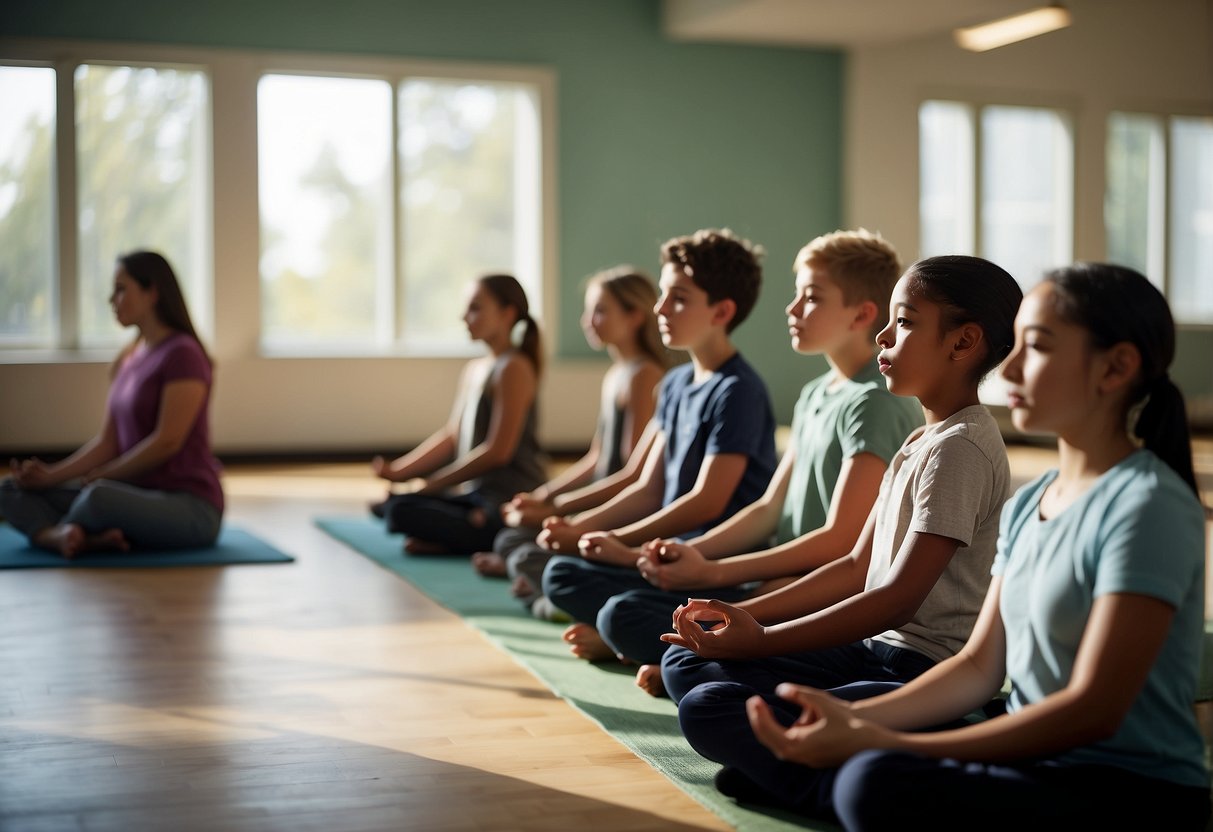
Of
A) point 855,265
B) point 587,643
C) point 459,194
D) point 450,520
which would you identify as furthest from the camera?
point 459,194

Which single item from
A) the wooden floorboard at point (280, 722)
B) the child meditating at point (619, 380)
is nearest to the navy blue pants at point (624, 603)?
the wooden floorboard at point (280, 722)

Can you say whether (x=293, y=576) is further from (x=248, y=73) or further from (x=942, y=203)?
(x=942, y=203)

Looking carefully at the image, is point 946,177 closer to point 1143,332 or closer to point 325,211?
point 325,211

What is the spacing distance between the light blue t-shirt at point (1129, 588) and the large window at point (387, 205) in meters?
6.06

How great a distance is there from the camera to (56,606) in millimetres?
3492

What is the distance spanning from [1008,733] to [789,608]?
624 millimetres

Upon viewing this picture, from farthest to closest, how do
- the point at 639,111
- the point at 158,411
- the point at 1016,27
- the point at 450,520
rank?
the point at 639,111 → the point at 1016,27 → the point at 450,520 → the point at 158,411

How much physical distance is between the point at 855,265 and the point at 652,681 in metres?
0.84

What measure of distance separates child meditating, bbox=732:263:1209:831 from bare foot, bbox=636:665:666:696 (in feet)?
3.34

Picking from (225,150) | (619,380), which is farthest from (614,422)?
(225,150)

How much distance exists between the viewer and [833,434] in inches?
97.9

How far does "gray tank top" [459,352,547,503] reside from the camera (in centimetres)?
443

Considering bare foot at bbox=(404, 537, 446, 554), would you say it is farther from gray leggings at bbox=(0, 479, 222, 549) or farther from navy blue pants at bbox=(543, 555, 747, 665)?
navy blue pants at bbox=(543, 555, 747, 665)

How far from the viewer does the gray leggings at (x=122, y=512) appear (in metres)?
4.20
